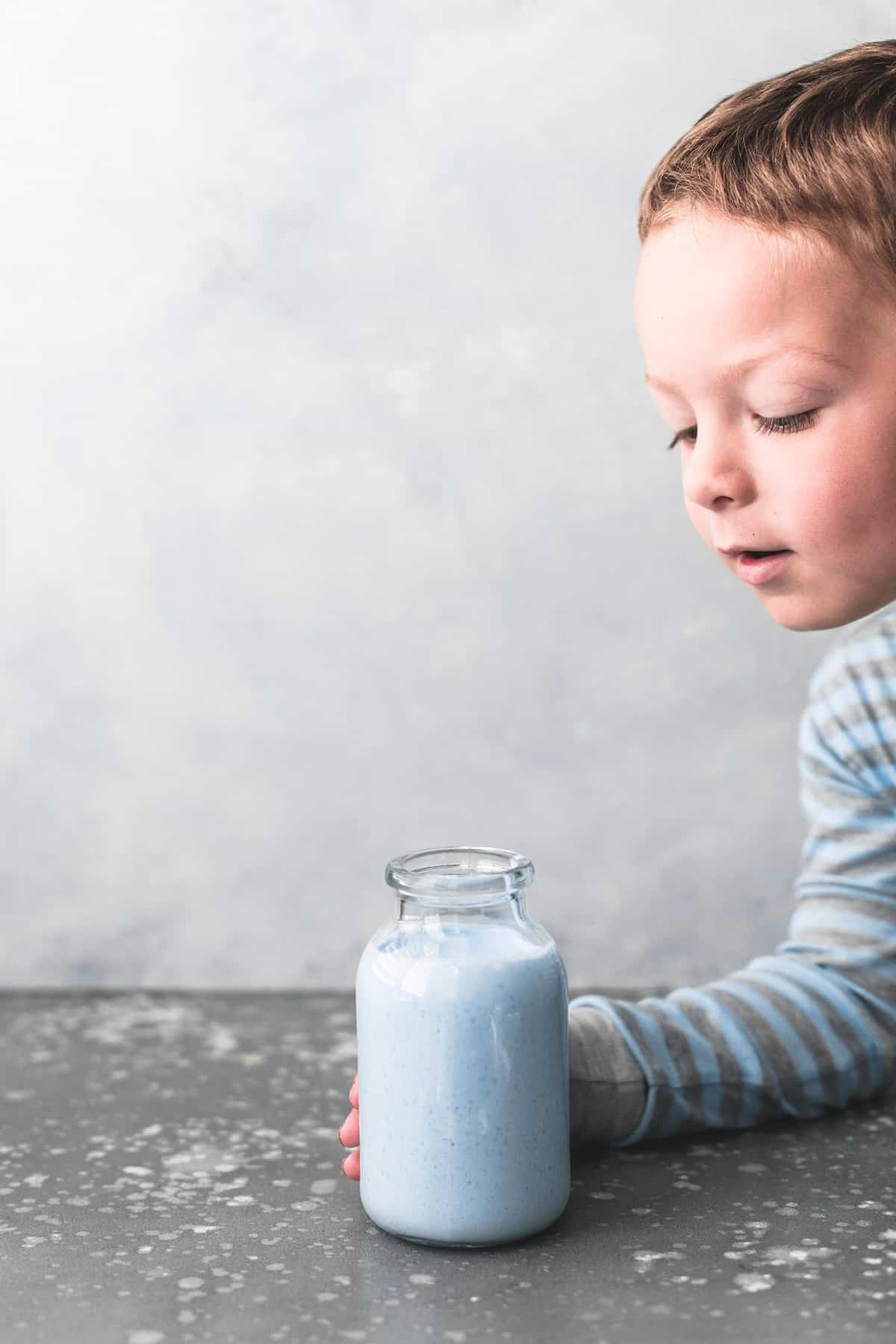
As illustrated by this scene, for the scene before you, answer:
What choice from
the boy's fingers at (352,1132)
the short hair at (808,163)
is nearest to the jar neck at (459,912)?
the boy's fingers at (352,1132)

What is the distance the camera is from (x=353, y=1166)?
73 centimetres

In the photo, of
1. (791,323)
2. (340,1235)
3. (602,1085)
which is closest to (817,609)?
(791,323)

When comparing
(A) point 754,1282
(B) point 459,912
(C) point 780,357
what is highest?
(C) point 780,357

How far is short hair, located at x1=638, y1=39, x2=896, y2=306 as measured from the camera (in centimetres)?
70

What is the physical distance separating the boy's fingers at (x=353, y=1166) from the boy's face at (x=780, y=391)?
360 mm

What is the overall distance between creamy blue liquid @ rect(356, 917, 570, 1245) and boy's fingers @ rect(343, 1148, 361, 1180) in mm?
47

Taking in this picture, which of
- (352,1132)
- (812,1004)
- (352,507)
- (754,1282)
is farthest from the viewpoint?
(352,507)

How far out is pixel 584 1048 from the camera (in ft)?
2.56

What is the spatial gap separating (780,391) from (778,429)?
2cm

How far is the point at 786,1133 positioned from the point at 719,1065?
57mm

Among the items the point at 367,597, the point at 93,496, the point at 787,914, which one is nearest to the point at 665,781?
the point at 787,914

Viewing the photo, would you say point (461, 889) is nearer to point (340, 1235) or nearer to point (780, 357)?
point (340, 1235)

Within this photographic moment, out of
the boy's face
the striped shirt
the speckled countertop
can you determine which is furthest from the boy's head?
the speckled countertop

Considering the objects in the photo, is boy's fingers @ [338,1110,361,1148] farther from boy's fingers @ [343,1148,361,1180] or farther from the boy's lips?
the boy's lips
